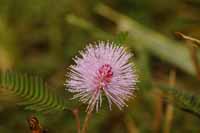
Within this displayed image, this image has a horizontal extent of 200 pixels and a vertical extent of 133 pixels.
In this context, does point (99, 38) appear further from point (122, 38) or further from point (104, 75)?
point (104, 75)

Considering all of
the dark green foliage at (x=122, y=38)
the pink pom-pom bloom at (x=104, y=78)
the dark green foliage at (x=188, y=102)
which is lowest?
the dark green foliage at (x=188, y=102)

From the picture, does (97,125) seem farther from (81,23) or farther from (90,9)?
(90,9)

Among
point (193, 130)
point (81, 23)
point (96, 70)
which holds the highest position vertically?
point (81, 23)

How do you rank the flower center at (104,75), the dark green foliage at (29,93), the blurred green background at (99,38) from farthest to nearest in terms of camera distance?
the blurred green background at (99,38) → the dark green foliage at (29,93) → the flower center at (104,75)

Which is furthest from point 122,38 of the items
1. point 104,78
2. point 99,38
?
point 99,38

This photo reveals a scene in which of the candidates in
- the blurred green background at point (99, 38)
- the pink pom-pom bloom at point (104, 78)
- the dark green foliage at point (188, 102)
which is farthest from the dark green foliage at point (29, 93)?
the blurred green background at point (99, 38)

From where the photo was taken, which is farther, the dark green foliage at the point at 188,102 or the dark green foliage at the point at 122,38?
the dark green foliage at the point at 188,102

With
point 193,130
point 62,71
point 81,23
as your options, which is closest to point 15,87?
point 81,23

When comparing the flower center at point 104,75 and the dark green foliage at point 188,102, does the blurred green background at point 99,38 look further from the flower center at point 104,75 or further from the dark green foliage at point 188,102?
the flower center at point 104,75
